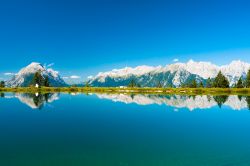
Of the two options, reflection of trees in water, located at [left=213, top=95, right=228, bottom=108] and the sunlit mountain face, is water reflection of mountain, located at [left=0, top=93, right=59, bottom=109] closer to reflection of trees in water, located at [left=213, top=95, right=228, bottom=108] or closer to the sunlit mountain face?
the sunlit mountain face

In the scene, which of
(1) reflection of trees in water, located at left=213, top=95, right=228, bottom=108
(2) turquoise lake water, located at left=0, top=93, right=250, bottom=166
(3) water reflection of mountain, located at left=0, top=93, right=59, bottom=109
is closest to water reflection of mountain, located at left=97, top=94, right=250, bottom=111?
(1) reflection of trees in water, located at left=213, top=95, right=228, bottom=108

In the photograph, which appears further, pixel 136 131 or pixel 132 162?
pixel 136 131

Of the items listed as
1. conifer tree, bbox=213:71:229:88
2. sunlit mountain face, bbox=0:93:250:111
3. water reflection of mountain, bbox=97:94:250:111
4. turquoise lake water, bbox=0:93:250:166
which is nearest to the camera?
turquoise lake water, bbox=0:93:250:166

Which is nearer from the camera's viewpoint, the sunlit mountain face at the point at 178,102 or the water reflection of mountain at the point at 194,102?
the sunlit mountain face at the point at 178,102

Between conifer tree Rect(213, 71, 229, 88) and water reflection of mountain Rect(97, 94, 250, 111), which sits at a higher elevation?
conifer tree Rect(213, 71, 229, 88)

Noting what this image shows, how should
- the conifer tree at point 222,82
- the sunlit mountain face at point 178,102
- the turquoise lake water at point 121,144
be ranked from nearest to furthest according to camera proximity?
the turquoise lake water at point 121,144 < the sunlit mountain face at point 178,102 < the conifer tree at point 222,82

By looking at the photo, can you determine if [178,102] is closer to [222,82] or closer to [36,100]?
[36,100]

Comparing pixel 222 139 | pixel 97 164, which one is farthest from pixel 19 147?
pixel 222 139

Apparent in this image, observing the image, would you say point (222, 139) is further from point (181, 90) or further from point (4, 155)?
point (181, 90)

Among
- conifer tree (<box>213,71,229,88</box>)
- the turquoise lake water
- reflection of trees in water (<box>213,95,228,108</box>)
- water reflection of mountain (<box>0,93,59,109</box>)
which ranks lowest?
the turquoise lake water

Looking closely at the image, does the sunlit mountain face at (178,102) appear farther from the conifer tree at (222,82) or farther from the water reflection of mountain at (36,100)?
the conifer tree at (222,82)

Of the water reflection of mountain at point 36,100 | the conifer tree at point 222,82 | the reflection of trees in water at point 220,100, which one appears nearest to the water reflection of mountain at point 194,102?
the reflection of trees in water at point 220,100

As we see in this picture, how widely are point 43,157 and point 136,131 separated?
12848 millimetres

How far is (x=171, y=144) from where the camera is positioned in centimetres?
2470
